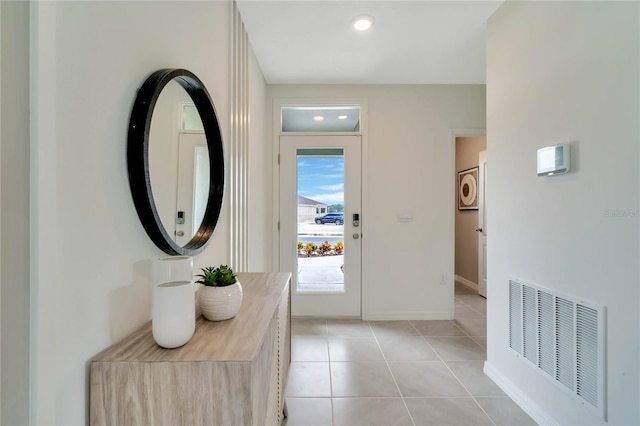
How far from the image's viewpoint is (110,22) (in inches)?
30.8

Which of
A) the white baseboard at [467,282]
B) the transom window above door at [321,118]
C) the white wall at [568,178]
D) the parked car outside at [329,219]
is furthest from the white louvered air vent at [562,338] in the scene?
the white baseboard at [467,282]

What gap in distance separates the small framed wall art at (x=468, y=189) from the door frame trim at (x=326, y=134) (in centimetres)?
204

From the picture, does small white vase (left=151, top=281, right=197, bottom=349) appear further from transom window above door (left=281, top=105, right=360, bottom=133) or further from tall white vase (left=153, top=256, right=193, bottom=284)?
transom window above door (left=281, top=105, right=360, bottom=133)

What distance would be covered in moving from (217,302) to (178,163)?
56 cm

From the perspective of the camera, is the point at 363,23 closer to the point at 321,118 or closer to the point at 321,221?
the point at 321,118

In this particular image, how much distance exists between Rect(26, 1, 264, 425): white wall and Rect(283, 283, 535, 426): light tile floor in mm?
1263

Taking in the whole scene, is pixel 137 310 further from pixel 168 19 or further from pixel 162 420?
pixel 168 19

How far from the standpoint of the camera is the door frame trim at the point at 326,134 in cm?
306

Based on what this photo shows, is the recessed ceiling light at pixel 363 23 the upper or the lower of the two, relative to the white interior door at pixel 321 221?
upper

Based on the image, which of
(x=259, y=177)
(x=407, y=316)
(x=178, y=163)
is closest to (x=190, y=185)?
(x=178, y=163)

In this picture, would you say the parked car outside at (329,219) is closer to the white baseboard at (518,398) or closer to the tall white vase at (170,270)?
the white baseboard at (518,398)

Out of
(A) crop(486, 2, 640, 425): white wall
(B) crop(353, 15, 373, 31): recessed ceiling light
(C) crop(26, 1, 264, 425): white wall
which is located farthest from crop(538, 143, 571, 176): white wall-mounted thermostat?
(C) crop(26, 1, 264, 425): white wall

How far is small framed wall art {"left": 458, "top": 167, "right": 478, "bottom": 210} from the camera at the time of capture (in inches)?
162

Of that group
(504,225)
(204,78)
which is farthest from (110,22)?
(504,225)
